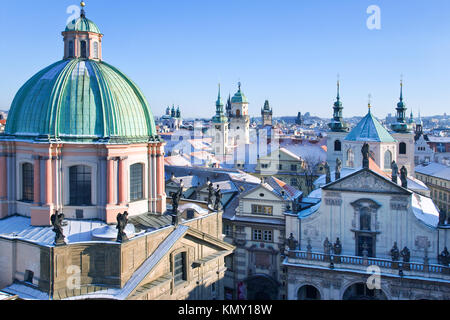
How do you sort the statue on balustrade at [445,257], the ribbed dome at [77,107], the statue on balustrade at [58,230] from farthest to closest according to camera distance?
the statue on balustrade at [445,257]
the ribbed dome at [77,107]
the statue on balustrade at [58,230]

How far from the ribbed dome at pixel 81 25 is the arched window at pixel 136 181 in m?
9.98

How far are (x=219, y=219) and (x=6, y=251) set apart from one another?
46.3ft

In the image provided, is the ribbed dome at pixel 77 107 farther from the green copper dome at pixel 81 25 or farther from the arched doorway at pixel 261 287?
the arched doorway at pixel 261 287

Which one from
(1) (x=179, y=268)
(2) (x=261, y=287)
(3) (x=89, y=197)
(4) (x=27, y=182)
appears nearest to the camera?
(3) (x=89, y=197)

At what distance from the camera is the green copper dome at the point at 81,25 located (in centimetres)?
2988

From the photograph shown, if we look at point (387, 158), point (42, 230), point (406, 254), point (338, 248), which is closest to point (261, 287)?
point (338, 248)

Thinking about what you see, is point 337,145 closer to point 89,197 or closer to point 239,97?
point 89,197

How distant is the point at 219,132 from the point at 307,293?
245 feet

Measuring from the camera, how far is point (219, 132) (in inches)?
4220

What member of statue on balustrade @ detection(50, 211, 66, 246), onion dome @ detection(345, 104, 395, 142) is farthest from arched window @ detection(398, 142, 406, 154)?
statue on balustrade @ detection(50, 211, 66, 246)

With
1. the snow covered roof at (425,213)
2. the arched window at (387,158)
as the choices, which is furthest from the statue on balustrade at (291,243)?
the arched window at (387,158)

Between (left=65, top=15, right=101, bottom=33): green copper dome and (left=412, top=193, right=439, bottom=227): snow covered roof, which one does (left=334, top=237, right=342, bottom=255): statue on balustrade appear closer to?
(left=412, top=193, right=439, bottom=227): snow covered roof
